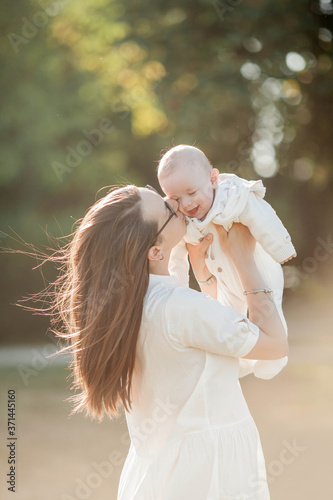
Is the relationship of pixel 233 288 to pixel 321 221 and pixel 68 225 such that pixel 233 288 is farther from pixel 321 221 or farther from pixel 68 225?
pixel 321 221

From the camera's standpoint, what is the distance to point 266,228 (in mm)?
1991

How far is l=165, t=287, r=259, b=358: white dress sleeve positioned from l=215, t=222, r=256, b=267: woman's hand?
17.0 inches

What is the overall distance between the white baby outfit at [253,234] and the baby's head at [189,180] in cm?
5

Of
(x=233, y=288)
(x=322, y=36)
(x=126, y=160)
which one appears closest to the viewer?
(x=233, y=288)

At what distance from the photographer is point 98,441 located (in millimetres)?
4934

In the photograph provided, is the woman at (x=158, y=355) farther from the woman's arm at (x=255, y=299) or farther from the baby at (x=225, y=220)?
the baby at (x=225, y=220)

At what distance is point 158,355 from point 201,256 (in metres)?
0.67

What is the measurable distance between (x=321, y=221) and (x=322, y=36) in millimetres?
3100

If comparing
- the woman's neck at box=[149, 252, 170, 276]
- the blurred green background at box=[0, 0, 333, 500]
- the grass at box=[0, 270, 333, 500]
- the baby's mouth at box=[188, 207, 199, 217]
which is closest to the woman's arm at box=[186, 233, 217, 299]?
the baby's mouth at box=[188, 207, 199, 217]

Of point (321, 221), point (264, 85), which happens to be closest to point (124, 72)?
point (264, 85)

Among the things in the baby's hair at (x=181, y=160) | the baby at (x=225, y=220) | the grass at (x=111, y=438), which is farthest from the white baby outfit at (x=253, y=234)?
the grass at (x=111, y=438)

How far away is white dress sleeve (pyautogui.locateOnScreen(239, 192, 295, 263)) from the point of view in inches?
78.4

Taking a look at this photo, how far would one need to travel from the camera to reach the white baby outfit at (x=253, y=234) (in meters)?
1.99

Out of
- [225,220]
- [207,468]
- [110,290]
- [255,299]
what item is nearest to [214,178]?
[225,220]
